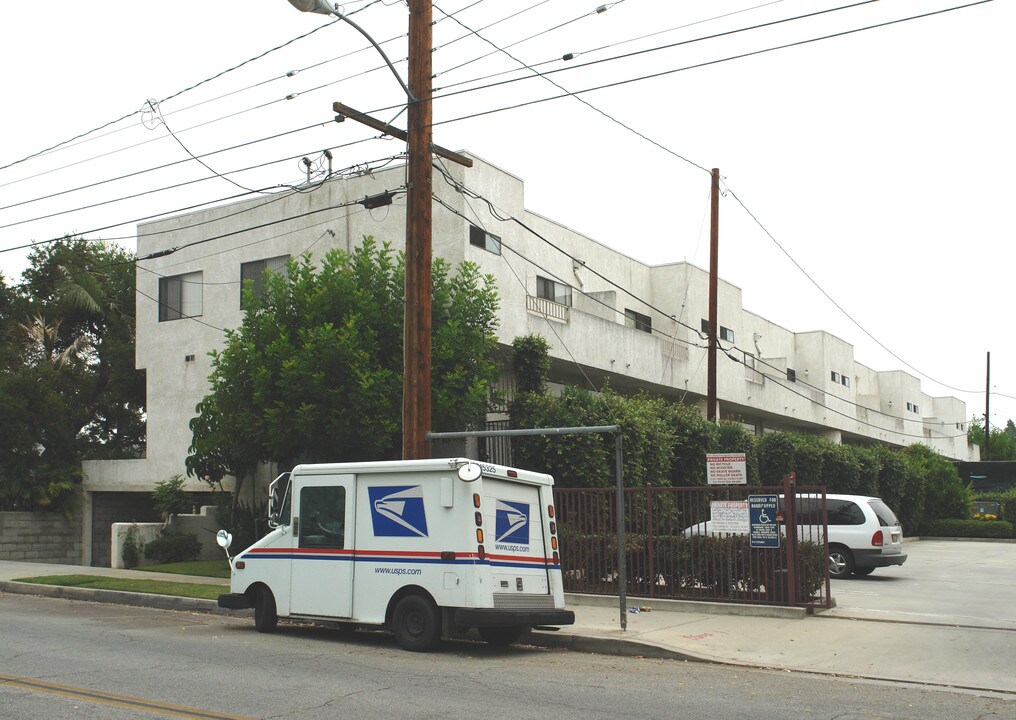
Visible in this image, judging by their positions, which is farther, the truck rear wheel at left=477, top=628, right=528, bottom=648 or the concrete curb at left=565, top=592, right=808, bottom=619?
the concrete curb at left=565, top=592, right=808, bottom=619

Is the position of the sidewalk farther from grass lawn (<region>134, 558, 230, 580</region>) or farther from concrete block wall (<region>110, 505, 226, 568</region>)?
concrete block wall (<region>110, 505, 226, 568</region>)

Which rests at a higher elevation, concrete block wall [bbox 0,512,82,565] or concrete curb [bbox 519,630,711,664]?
concrete curb [bbox 519,630,711,664]

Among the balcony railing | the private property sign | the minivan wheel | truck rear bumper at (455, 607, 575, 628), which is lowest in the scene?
the minivan wheel

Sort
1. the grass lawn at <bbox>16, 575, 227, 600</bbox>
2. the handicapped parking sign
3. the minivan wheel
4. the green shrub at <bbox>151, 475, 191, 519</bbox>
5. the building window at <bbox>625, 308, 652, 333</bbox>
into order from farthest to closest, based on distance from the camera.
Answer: the building window at <bbox>625, 308, 652, 333</bbox>, the green shrub at <bbox>151, 475, 191, 519</bbox>, the minivan wheel, the grass lawn at <bbox>16, 575, 227, 600</bbox>, the handicapped parking sign

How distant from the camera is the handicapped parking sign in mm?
14148

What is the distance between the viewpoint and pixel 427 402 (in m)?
14.0

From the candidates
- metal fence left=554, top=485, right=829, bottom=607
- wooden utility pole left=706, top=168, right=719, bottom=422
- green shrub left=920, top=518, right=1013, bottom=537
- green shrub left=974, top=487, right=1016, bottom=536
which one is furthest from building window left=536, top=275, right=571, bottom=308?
green shrub left=974, top=487, right=1016, bottom=536

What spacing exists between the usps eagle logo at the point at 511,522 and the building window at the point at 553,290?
50.2 ft

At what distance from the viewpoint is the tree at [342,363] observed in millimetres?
18516

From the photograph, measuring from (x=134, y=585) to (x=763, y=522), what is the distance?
36.8 feet

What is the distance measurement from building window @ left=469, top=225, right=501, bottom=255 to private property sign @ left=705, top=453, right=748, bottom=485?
8583 millimetres

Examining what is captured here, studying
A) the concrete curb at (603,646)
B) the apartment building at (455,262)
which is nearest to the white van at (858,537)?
the apartment building at (455,262)

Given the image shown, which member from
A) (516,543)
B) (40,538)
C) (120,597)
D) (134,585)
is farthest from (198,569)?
(516,543)

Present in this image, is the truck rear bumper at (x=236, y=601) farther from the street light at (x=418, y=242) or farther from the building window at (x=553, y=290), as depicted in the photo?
the building window at (x=553, y=290)
